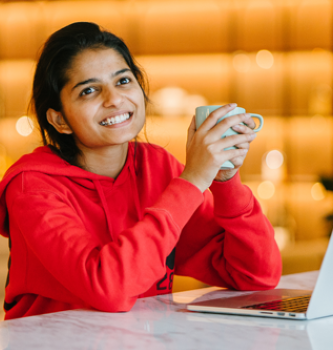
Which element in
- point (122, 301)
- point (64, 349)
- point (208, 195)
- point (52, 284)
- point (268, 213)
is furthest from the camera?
point (268, 213)

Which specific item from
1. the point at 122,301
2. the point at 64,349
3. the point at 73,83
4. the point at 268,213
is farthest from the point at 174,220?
the point at 268,213

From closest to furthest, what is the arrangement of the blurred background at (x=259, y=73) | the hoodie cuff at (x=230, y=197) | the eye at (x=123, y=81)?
1. the hoodie cuff at (x=230, y=197)
2. the eye at (x=123, y=81)
3. the blurred background at (x=259, y=73)

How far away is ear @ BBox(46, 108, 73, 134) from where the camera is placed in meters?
1.13

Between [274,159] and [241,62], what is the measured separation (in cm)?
72

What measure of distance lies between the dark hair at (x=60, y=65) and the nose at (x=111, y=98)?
0.11 meters

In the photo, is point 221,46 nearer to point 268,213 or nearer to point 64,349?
point 268,213

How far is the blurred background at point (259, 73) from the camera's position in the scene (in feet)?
10.6

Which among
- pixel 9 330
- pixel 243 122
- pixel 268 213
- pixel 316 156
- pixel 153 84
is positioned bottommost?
pixel 268 213

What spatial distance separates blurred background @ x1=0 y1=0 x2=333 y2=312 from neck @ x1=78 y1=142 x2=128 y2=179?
6.73 feet

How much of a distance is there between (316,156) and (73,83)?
256cm

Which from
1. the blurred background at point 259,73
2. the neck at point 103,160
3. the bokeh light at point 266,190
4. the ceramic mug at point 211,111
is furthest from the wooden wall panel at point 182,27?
the ceramic mug at point 211,111

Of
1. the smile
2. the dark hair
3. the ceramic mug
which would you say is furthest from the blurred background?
the ceramic mug

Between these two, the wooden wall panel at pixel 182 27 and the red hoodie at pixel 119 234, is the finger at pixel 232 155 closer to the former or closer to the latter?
the red hoodie at pixel 119 234

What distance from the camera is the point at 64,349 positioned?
61 centimetres
